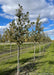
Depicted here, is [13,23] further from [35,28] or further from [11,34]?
[35,28]

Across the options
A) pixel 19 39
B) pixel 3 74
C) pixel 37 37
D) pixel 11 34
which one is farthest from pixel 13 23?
pixel 37 37

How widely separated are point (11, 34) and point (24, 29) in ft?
3.71

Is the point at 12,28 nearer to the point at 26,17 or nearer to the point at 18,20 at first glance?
the point at 18,20

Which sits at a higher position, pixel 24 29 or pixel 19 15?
pixel 19 15

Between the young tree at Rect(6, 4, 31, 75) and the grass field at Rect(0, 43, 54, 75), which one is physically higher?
the young tree at Rect(6, 4, 31, 75)

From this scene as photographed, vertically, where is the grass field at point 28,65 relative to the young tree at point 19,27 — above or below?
below

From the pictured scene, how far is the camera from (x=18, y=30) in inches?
303

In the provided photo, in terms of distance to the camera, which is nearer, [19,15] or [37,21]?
[19,15]

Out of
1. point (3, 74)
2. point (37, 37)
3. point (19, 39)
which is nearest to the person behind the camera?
point (19, 39)

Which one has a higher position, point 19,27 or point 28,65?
point 19,27

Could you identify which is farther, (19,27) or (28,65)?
(28,65)

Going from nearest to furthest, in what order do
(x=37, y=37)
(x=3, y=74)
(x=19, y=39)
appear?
1. (x=19, y=39)
2. (x=3, y=74)
3. (x=37, y=37)

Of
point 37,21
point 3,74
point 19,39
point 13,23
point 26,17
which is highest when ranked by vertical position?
point 37,21

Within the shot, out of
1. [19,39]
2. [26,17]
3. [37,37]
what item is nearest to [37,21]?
[37,37]
